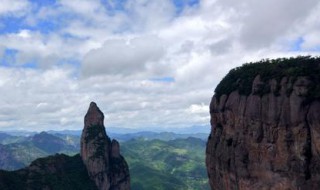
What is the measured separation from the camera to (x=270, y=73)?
335 feet

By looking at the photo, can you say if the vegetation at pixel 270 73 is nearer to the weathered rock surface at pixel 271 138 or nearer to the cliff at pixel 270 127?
the cliff at pixel 270 127

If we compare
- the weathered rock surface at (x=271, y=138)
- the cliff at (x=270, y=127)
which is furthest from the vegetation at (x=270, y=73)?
the weathered rock surface at (x=271, y=138)

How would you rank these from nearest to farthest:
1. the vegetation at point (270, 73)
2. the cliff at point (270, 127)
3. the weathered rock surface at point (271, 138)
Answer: the weathered rock surface at point (271, 138) → the cliff at point (270, 127) → the vegetation at point (270, 73)

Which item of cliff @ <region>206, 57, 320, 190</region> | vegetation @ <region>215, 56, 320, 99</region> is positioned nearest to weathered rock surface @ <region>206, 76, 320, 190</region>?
cliff @ <region>206, 57, 320, 190</region>

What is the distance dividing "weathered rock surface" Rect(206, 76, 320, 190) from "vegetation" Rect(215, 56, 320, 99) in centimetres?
142

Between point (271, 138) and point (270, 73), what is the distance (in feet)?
56.2

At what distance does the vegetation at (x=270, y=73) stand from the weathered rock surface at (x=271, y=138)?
1.42 m

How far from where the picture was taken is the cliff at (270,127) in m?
87.9

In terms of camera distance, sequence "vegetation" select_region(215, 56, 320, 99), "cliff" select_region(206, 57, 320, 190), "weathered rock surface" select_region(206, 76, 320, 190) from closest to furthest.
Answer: "weathered rock surface" select_region(206, 76, 320, 190) < "cliff" select_region(206, 57, 320, 190) < "vegetation" select_region(215, 56, 320, 99)

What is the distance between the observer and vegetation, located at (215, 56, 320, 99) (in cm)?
9412

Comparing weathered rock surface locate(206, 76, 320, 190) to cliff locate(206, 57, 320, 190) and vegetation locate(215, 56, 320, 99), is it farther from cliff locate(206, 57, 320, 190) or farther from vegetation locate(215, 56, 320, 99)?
vegetation locate(215, 56, 320, 99)

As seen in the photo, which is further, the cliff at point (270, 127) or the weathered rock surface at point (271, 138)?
the cliff at point (270, 127)

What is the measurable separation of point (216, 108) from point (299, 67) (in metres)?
30.0

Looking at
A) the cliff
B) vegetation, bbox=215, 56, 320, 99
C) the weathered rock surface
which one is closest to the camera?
the weathered rock surface
